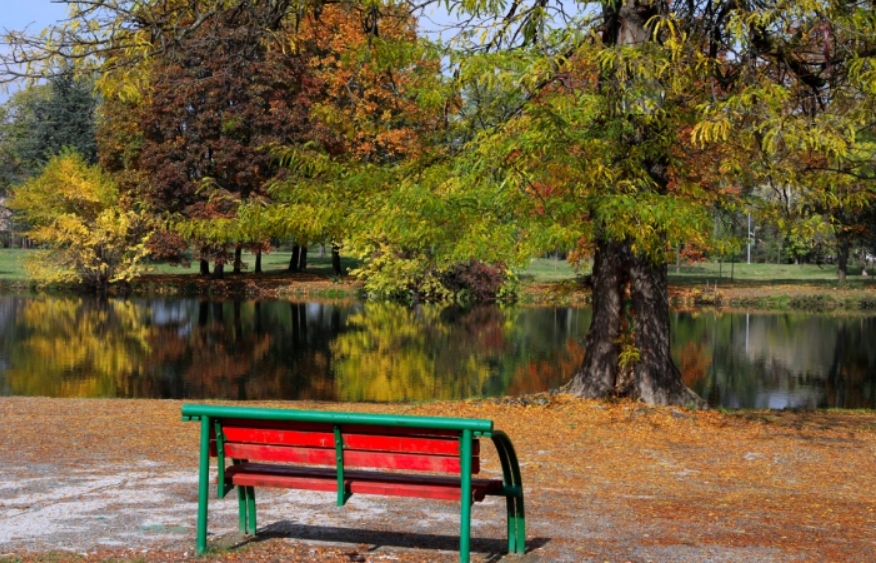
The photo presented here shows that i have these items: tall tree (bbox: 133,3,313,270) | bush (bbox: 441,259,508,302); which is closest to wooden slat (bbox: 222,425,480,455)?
bush (bbox: 441,259,508,302)

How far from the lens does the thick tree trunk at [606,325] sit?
12656 mm

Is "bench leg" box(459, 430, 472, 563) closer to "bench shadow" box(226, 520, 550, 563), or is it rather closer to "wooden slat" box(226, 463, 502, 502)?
"wooden slat" box(226, 463, 502, 502)

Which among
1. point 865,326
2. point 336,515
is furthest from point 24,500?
point 865,326

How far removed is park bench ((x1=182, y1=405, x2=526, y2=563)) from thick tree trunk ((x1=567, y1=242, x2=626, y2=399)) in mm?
7232

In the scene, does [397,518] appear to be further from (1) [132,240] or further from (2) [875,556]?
(1) [132,240]

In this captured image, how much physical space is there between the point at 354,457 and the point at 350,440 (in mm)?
103

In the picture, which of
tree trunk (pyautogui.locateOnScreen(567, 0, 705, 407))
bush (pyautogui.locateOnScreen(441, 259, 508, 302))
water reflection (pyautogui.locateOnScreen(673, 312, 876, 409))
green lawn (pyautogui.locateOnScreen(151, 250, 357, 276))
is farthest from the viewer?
green lawn (pyautogui.locateOnScreen(151, 250, 357, 276))

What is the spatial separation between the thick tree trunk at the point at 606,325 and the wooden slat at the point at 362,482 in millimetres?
7396

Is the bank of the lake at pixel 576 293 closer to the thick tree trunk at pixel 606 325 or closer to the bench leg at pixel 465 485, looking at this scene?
the thick tree trunk at pixel 606 325

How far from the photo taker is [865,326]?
109 feet

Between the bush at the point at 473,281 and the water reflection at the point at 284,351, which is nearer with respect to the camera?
the water reflection at the point at 284,351

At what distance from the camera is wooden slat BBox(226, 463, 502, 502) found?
535cm

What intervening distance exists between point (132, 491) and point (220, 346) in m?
19.1

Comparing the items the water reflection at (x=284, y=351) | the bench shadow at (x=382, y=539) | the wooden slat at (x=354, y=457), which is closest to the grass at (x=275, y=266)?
the water reflection at (x=284, y=351)
